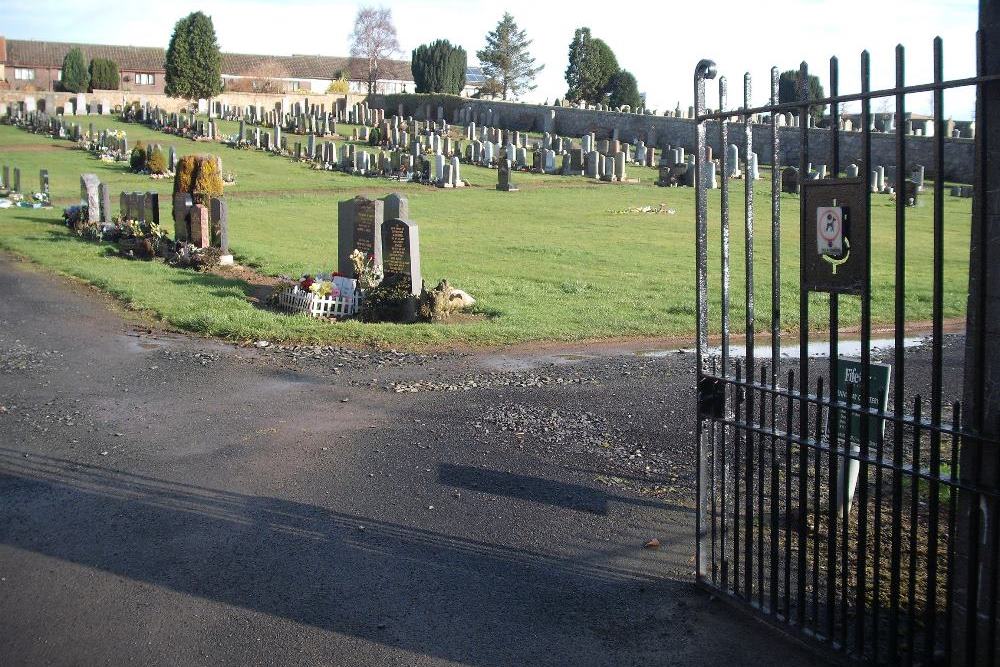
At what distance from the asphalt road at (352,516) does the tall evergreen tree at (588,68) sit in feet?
214

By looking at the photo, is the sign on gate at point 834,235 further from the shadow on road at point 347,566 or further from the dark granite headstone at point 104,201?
the dark granite headstone at point 104,201

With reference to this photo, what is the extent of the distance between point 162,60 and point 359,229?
324 ft

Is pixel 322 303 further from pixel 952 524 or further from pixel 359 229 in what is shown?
pixel 952 524

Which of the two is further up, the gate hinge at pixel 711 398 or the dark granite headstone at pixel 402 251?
the dark granite headstone at pixel 402 251

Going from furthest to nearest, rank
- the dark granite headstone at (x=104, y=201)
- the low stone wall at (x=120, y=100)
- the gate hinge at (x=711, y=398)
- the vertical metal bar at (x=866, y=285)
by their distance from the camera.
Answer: the low stone wall at (x=120, y=100), the dark granite headstone at (x=104, y=201), the gate hinge at (x=711, y=398), the vertical metal bar at (x=866, y=285)

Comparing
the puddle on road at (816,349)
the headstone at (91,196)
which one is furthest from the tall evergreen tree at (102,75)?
the puddle on road at (816,349)

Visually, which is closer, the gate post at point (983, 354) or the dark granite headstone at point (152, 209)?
the gate post at point (983, 354)

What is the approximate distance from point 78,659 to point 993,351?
422 cm

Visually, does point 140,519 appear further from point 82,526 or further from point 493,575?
point 493,575

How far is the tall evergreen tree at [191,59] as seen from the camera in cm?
6944

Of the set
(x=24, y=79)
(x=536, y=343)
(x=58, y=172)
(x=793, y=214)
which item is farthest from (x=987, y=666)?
(x=24, y=79)

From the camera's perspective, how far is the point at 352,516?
6.58m

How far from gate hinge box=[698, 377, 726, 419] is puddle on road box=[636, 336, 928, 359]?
612 centimetres

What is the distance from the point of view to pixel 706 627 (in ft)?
16.6
